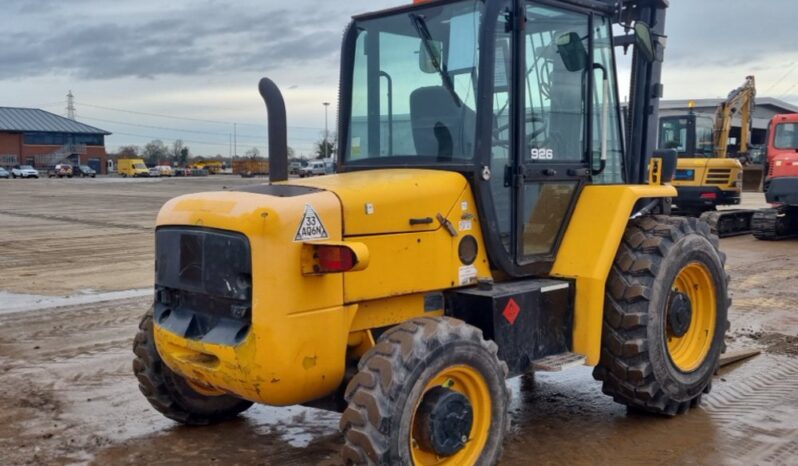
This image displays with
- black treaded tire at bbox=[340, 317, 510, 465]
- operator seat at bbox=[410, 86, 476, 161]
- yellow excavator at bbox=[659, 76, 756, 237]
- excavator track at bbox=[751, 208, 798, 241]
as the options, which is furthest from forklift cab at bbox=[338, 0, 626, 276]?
yellow excavator at bbox=[659, 76, 756, 237]

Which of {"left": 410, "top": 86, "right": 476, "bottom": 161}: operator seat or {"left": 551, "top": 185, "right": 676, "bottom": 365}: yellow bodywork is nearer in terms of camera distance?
{"left": 410, "top": 86, "right": 476, "bottom": 161}: operator seat

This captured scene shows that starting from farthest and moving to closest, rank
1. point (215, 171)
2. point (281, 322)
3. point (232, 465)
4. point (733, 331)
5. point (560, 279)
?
point (215, 171)
point (733, 331)
point (560, 279)
point (232, 465)
point (281, 322)

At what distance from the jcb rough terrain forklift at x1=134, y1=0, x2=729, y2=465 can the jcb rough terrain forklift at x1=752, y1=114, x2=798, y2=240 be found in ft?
39.2

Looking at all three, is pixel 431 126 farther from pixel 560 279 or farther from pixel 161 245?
pixel 161 245

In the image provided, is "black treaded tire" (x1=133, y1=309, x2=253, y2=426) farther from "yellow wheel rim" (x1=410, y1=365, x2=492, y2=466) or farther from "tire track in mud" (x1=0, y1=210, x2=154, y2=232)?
"tire track in mud" (x1=0, y1=210, x2=154, y2=232)

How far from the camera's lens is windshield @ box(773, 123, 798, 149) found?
1714 centimetres

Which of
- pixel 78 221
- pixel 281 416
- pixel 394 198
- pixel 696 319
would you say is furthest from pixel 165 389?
pixel 78 221

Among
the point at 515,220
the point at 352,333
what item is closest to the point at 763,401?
the point at 515,220

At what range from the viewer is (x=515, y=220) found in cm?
487

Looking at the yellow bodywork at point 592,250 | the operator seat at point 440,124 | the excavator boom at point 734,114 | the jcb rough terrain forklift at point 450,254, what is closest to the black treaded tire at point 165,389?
the jcb rough terrain forklift at point 450,254

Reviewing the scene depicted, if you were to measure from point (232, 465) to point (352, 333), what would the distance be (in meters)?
1.16

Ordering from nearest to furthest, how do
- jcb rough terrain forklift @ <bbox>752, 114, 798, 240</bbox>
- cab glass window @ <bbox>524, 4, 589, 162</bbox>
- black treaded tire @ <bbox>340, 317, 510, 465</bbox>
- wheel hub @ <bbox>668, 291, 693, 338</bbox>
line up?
black treaded tire @ <bbox>340, 317, 510, 465</bbox> < cab glass window @ <bbox>524, 4, 589, 162</bbox> < wheel hub @ <bbox>668, 291, 693, 338</bbox> < jcb rough terrain forklift @ <bbox>752, 114, 798, 240</bbox>

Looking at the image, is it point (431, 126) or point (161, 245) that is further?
point (431, 126)

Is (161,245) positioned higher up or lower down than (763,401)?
higher up
